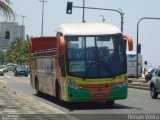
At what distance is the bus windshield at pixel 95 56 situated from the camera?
21109mm

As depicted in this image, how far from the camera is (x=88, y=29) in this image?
860 inches

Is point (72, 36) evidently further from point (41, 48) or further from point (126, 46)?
point (41, 48)

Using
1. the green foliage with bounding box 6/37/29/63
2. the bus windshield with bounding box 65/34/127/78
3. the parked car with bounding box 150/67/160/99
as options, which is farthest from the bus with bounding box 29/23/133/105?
the green foliage with bounding box 6/37/29/63

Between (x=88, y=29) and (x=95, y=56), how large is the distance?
1262 millimetres

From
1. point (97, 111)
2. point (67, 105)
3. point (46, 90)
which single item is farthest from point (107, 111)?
point (46, 90)

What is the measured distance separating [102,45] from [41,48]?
9.16 meters

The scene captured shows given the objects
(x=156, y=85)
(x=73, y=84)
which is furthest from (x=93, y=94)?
(x=156, y=85)

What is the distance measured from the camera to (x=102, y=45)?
21469 mm

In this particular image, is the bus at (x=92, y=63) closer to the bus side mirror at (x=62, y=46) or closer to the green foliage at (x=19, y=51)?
the bus side mirror at (x=62, y=46)

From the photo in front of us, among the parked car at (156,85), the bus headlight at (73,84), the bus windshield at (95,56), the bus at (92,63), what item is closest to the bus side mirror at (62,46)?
the bus at (92,63)

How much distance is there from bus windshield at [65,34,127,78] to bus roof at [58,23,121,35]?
0.69 ft

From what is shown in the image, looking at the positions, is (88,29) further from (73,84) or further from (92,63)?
(73,84)

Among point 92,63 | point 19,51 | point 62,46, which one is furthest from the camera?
point 19,51

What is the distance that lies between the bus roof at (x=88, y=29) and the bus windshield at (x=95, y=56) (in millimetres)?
209
